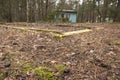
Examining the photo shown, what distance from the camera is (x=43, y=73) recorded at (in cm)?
266

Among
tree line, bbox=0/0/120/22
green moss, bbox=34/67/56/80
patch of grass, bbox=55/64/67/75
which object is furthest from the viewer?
tree line, bbox=0/0/120/22

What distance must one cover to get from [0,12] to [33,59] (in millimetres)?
17429

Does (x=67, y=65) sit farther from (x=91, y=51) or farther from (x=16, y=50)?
(x=16, y=50)

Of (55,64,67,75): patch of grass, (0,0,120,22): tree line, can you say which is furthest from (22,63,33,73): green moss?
(0,0,120,22): tree line

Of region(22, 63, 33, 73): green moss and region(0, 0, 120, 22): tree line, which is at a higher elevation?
region(0, 0, 120, 22): tree line

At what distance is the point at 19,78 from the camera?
8.41ft

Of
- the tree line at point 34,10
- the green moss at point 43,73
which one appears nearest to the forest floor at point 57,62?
the green moss at point 43,73

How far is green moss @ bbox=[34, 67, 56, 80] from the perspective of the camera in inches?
101

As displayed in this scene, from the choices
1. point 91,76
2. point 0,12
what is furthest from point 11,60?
point 0,12

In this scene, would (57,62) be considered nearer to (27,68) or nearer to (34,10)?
(27,68)

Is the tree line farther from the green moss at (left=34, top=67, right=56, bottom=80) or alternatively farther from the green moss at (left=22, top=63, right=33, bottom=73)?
the green moss at (left=34, top=67, right=56, bottom=80)

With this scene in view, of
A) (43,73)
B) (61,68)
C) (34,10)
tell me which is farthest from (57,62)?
(34,10)

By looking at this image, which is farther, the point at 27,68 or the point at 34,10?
the point at 34,10

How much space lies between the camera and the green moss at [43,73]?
2.57 m
